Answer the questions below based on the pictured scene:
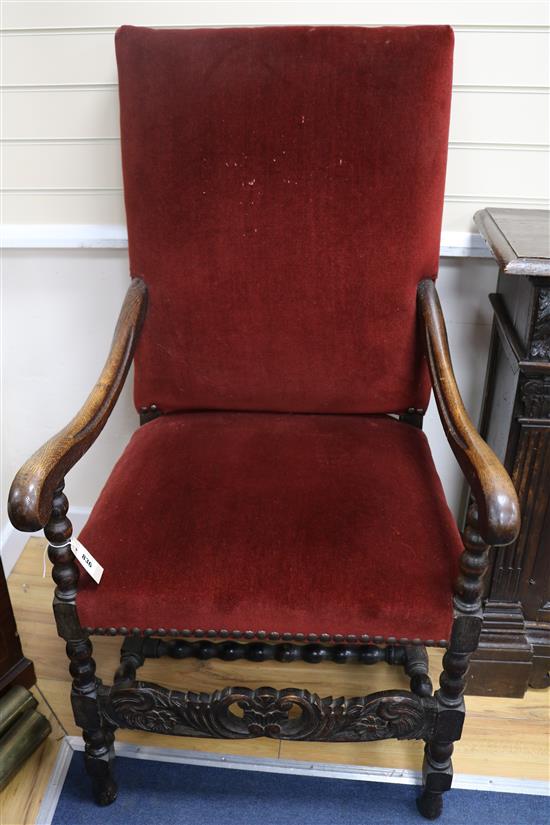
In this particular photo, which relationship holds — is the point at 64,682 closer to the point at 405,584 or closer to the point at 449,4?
the point at 405,584

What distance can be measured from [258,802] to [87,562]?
63 cm

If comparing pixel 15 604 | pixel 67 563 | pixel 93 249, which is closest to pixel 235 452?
pixel 67 563

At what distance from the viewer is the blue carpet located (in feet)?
4.54

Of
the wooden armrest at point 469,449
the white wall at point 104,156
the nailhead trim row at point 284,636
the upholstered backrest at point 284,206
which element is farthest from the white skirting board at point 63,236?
the nailhead trim row at point 284,636

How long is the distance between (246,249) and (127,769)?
3.37 feet

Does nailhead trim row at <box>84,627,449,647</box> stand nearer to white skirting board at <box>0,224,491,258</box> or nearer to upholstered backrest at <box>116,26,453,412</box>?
upholstered backrest at <box>116,26,453,412</box>

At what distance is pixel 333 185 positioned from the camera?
4.41ft

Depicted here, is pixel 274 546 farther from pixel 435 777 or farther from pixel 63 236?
pixel 63 236

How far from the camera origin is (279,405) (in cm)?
149

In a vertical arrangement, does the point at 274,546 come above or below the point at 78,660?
above

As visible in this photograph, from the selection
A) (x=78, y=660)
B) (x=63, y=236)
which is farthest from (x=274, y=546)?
(x=63, y=236)

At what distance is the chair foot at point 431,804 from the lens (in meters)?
1.36

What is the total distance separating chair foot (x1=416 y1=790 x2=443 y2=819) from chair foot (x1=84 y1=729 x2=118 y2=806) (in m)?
0.57

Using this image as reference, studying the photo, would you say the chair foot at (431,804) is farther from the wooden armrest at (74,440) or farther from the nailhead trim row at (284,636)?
the wooden armrest at (74,440)
